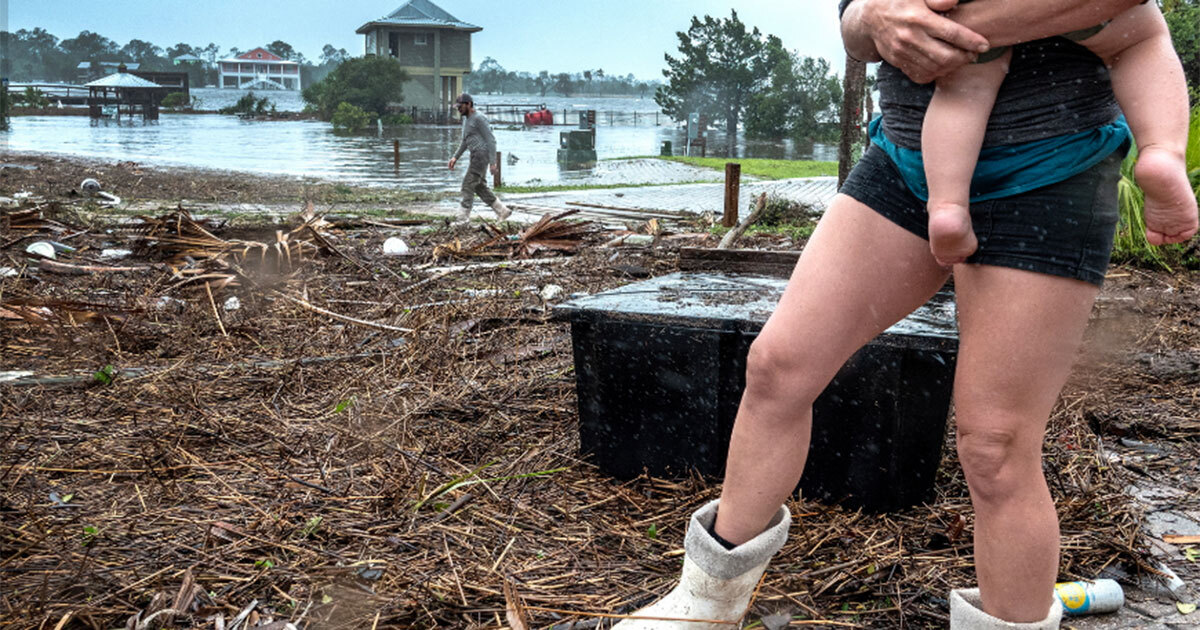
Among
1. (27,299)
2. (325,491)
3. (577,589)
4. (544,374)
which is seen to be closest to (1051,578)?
(577,589)

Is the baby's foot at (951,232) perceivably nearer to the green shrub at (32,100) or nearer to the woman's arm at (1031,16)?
the woman's arm at (1031,16)

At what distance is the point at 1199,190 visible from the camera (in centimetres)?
743

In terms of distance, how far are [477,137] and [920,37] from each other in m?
14.0

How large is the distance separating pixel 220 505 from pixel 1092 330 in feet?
15.4

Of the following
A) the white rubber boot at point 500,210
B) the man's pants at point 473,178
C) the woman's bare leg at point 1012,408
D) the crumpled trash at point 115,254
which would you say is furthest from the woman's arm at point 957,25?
the man's pants at point 473,178

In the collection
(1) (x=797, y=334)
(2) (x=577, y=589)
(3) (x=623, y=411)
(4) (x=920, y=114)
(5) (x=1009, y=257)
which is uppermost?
(4) (x=920, y=114)

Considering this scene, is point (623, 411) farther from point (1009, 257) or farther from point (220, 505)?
point (1009, 257)

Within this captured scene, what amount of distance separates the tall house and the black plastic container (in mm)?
73690

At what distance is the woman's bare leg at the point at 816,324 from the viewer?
180cm

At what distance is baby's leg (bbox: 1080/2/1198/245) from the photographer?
1528 mm

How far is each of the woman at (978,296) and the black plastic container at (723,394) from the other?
2.72 feet

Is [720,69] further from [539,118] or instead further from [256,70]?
[256,70]

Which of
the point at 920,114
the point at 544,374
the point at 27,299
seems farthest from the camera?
the point at 27,299

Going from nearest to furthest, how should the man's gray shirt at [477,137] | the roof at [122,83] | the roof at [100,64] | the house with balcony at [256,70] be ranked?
the man's gray shirt at [477,137], the roof at [122,83], the roof at [100,64], the house with balcony at [256,70]
